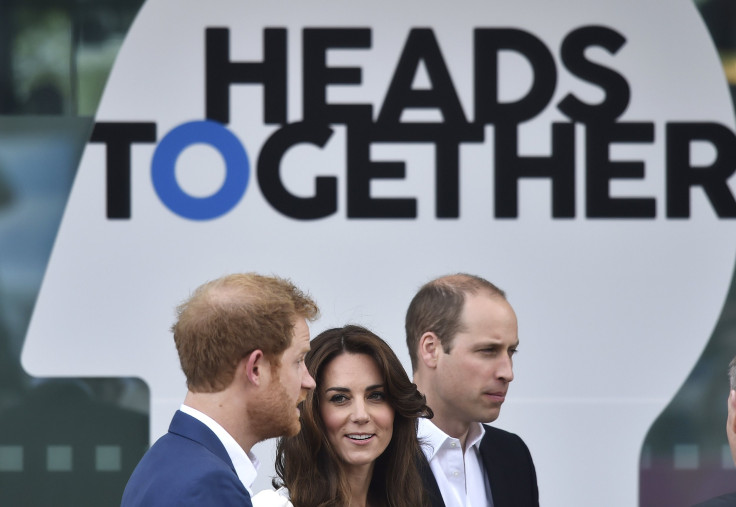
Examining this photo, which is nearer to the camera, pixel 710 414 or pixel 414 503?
pixel 414 503

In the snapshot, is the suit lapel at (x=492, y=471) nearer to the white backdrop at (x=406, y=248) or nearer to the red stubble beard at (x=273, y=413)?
the white backdrop at (x=406, y=248)

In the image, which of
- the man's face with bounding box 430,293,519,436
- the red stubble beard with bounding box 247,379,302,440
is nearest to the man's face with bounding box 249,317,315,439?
the red stubble beard with bounding box 247,379,302,440

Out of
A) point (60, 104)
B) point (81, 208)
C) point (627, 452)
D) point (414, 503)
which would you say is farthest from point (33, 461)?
point (627, 452)

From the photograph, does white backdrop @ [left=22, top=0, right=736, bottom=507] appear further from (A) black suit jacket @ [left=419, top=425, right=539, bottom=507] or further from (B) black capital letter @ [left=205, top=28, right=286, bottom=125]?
(A) black suit jacket @ [left=419, top=425, right=539, bottom=507]

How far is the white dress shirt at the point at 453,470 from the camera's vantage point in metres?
2.88

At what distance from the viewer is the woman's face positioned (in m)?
2.57

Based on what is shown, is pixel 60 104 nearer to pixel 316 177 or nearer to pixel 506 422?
pixel 316 177

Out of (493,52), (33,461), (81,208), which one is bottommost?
(33,461)

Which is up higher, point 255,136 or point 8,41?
point 8,41

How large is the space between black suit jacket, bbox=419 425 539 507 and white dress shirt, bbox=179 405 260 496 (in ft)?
3.09

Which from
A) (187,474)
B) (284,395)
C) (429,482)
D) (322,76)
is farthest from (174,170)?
(187,474)

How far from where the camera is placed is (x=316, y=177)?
331 cm

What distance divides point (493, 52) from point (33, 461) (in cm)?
179

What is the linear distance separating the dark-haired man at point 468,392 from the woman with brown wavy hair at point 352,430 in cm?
17
